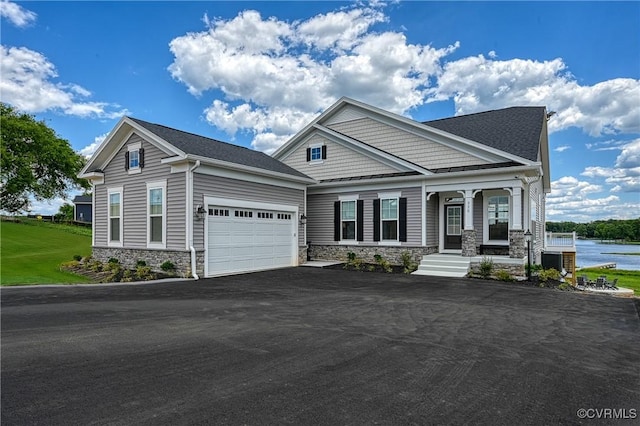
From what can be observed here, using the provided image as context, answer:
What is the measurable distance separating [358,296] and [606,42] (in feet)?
45.9

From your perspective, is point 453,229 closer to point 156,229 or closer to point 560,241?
point 560,241

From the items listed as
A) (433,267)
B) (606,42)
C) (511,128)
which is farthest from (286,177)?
(606,42)

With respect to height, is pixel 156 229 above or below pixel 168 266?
above

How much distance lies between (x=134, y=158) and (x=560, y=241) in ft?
61.7

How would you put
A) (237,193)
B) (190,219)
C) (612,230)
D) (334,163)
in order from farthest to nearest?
(612,230) → (334,163) → (237,193) → (190,219)

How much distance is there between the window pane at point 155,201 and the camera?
12.4m

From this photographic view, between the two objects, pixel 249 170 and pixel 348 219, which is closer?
pixel 249 170

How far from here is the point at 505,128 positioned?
51.5 ft

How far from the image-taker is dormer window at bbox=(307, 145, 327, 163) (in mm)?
17406

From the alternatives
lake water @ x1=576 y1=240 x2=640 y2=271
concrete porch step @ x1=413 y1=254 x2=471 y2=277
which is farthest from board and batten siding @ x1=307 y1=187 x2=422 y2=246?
lake water @ x1=576 y1=240 x2=640 y2=271

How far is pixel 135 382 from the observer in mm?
3615

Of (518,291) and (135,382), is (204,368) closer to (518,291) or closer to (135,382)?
(135,382)

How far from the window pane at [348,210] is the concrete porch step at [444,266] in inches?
147

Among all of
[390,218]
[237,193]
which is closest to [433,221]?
[390,218]
